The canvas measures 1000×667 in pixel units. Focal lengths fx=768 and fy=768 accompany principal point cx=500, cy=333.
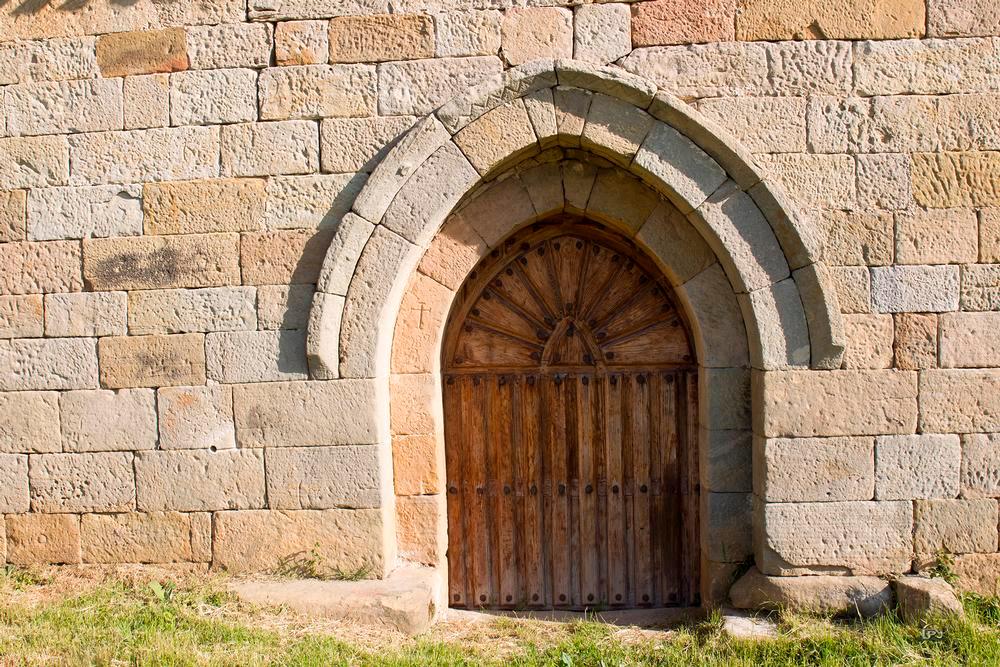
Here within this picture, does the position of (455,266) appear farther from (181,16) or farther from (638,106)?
(181,16)

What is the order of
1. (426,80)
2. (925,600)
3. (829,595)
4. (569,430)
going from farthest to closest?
(569,430) < (426,80) < (829,595) < (925,600)

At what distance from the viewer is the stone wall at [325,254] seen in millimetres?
3902

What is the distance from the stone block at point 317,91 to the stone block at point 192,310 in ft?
3.23

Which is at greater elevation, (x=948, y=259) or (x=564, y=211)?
(x=564, y=211)

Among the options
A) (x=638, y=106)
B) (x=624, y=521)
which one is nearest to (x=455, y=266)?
(x=638, y=106)

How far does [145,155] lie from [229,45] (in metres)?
0.75

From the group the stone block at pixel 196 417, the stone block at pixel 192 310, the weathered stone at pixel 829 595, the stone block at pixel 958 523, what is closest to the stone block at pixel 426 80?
the stone block at pixel 192 310

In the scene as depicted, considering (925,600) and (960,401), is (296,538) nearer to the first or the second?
(925,600)

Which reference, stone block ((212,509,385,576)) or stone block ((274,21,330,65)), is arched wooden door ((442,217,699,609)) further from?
stone block ((274,21,330,65))

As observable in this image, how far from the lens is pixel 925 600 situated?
367cm

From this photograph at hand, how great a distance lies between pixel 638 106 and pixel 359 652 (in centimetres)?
300

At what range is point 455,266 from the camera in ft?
13.8

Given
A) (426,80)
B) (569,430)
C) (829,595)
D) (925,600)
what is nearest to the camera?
(925,600)

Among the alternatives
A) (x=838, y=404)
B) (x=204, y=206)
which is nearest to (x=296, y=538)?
(x=204, y=206)
